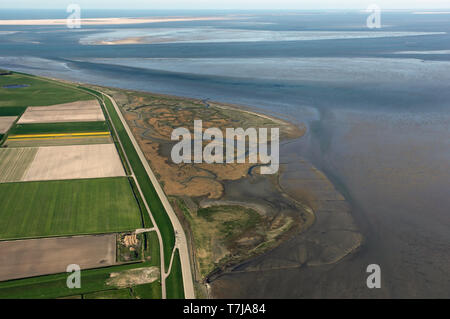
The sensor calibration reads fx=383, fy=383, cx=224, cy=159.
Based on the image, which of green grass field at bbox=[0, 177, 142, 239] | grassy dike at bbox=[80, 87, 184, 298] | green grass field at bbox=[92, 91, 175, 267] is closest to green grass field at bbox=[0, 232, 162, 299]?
grassy dike at bbox=[80, 87, 184, 298]

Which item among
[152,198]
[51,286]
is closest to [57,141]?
[152,198]

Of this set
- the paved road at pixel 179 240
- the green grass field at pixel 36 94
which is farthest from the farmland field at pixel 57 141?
the green grass field at pixel 36 94

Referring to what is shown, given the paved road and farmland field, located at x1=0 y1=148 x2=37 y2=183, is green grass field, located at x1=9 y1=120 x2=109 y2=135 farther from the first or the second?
the paved road

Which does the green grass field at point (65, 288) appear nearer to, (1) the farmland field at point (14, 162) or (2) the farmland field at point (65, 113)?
(1) the farmland field at point (14, 162)

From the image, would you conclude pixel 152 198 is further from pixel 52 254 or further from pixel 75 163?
pixel 75 163

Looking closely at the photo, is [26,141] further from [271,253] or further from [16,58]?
[16,58]

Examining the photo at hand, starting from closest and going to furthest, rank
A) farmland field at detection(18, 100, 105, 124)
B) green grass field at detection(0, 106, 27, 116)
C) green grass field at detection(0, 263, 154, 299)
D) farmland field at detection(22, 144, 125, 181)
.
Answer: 1. green grass field at detection(0, 263, 154, 299)
2. farmland field at detection(22, 144, 125, 181)
3. farmland field at detection(18, 100, 105, 124)
4. green grass field at detection(0, 106, 27, 116)
